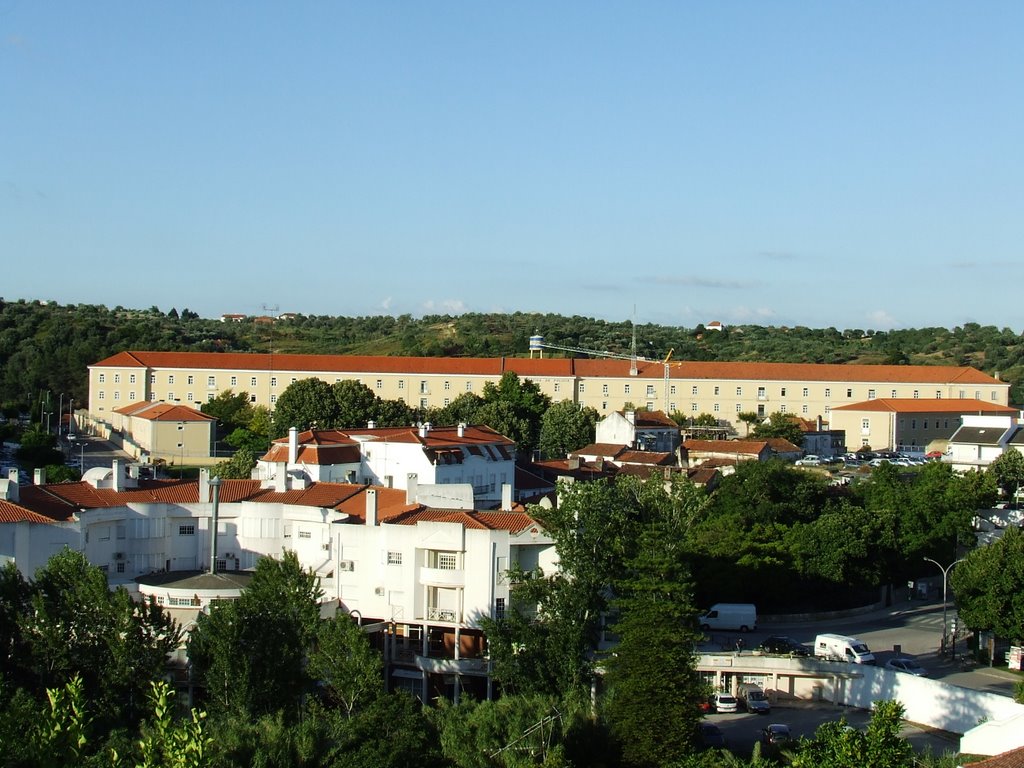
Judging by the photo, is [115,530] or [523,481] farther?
[523,481]

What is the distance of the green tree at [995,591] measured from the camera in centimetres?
3344

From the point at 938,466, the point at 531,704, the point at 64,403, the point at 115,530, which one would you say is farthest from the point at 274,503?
the point at 64,403

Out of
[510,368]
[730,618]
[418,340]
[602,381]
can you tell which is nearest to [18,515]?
[730,618]

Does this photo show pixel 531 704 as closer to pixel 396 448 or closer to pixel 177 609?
pixel 177 609

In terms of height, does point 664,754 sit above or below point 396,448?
below

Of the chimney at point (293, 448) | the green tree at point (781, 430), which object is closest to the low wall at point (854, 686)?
the chimney at point (293, 448)

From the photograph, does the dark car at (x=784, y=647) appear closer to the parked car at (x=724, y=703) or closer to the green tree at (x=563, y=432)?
the parked car at (x=724, y=703)

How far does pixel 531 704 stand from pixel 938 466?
32467 mm

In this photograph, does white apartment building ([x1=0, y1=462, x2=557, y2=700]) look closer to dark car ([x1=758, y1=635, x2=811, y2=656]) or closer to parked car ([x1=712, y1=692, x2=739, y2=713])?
parked car ([x1=712, y1=692, x2=739, y2=713])

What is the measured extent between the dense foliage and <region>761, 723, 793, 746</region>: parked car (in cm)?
6675

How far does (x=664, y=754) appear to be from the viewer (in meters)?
24.9

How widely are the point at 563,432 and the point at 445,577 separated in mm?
38666

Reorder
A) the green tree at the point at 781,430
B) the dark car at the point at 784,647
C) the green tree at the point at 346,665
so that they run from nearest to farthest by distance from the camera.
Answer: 1. the green tree at the point at 346,665
2. the dark car at the point at 784,647
3. the green tree at the point at 781,430

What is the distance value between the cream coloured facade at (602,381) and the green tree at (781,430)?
7193 millimetres
